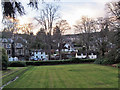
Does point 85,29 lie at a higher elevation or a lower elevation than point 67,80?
higher

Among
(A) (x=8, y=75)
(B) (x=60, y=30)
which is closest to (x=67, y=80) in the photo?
(A) (x=8, y=75)

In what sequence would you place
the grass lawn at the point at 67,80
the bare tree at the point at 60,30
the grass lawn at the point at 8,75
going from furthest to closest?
the bare tree at the point at 60,30 < the grass lawn at the point at 8,75 < the grass lawn at the point at 67,80

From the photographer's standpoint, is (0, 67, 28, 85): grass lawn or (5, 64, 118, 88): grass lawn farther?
(0, 67, 28, 85): grass lawn

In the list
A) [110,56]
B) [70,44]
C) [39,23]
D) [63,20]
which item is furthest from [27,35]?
[70,44]

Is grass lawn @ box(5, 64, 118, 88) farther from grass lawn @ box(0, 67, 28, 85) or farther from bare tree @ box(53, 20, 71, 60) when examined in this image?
bare tree @ box(53, 20, 71, 60)

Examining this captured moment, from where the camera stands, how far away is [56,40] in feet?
148

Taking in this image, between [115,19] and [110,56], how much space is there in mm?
6086

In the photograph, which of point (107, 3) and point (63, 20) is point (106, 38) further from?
point (63, 20)

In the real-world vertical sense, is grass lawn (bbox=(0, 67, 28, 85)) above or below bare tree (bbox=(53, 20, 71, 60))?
below

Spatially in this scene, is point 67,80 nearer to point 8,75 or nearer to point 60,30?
point 8,75

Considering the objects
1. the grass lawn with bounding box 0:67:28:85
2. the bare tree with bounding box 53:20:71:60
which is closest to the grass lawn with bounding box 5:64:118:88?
the grass lawn with bounding box 0:67:28:85

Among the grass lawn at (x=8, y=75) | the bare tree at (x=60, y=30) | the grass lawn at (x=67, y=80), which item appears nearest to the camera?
the grass lawn at (x=67, y=80)

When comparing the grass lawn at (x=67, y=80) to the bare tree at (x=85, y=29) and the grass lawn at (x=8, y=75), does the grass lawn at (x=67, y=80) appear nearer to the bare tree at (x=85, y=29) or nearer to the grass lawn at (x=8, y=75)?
the grass lawn at (x=8, y=75)

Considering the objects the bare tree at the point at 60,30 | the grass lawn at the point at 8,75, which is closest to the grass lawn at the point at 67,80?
the grass lawn at the point at 8,75
